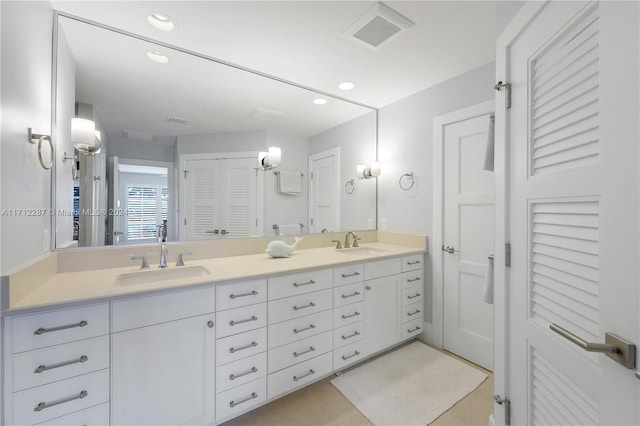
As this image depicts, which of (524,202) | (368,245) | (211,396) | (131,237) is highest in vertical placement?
(524,202)

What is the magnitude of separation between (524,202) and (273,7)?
5.26 ft

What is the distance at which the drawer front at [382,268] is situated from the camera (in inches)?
82.7

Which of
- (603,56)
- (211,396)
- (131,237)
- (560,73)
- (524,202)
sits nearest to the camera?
(603,56)

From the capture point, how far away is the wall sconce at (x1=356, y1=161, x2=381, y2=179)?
294cm

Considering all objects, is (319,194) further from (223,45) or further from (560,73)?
(560,73)

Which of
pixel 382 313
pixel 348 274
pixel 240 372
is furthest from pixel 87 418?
pixel 382 313

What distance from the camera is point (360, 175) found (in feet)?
9.77

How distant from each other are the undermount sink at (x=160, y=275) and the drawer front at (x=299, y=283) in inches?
16.0

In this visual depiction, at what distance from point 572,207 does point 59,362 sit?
1991 millimetres

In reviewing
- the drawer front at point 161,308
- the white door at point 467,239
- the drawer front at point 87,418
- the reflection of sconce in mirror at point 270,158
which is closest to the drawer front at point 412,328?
the white door at point 467,239

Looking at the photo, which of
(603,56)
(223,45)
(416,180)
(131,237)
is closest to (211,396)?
(131,237)

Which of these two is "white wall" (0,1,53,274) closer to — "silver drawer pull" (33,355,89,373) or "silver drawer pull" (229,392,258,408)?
"silver drawer pull" (33,355,89,373)

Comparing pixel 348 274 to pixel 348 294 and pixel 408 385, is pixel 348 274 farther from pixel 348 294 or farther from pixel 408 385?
pixel 408 385

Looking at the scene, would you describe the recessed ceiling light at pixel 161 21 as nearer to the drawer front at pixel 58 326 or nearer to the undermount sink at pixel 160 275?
the undermount sink at pixel 160 275
